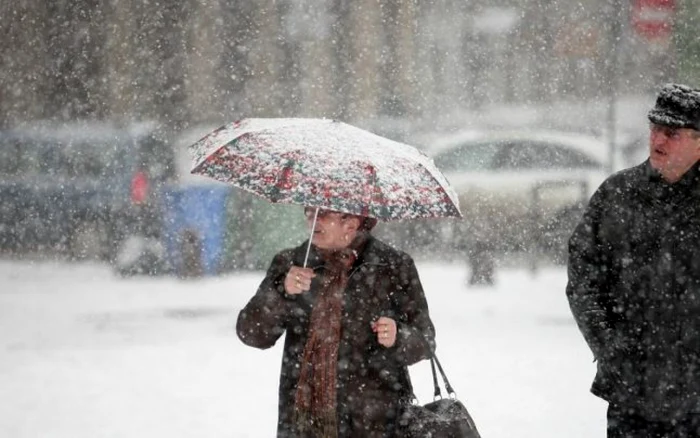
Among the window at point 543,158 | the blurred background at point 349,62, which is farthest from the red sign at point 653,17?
the window at point 543,158

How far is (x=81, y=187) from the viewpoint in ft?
46.4

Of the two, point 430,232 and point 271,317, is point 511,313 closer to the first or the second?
point 430,232

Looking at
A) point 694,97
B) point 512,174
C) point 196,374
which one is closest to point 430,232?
point 512,174

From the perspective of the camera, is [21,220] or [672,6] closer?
[21,220]

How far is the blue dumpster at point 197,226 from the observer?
12.7m

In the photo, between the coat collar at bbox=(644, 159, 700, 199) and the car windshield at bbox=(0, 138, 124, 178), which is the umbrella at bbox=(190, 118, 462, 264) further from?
the car windshield at bbox=(0, 138, 124, 178)

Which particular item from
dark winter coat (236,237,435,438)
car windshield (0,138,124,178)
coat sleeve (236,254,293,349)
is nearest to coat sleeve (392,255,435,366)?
dark winter coat (236,237,435,438)

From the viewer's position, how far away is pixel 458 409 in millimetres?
3592

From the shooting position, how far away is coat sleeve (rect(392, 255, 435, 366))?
145 inches

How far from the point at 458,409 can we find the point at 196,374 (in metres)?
4.67

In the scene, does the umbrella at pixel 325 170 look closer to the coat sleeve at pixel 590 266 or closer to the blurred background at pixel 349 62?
the coat sleeve at pixel 590 266

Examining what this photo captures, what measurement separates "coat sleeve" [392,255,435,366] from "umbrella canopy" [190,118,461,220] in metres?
0.23

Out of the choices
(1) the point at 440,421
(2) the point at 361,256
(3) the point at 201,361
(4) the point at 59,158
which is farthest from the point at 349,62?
(1) the point at 440,421

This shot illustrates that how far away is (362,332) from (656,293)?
91cm
